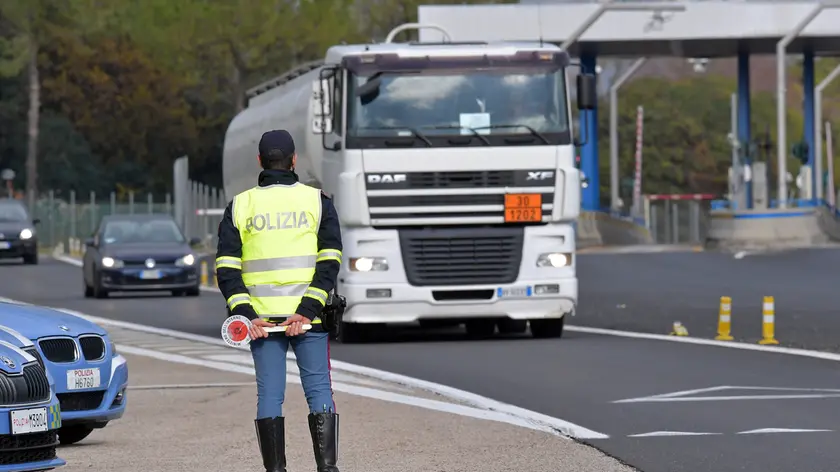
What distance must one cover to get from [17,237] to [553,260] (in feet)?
114

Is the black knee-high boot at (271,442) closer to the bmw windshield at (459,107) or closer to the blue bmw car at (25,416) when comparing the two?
the blue bmw car at (25,416)

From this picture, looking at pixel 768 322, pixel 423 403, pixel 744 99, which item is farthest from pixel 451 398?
pixel 744 99

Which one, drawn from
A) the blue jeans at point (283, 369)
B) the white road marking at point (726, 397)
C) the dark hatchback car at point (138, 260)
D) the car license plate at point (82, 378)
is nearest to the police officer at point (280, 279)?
the blue jeans at point (283, 369)

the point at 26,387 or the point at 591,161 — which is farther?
the point at 591,161

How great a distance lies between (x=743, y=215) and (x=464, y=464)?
1562 inches

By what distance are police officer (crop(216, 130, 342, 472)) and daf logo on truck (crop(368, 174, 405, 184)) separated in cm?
1208

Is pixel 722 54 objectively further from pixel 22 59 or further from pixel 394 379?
pixel 394 379

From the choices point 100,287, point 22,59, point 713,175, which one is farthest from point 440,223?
point 713,175

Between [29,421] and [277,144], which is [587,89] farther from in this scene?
[29,421]

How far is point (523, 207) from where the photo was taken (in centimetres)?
2314

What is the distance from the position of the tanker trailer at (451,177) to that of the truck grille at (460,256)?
0.4 inches

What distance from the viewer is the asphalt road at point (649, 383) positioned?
1286 cm

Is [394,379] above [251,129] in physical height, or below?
below

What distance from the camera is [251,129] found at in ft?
99.2
